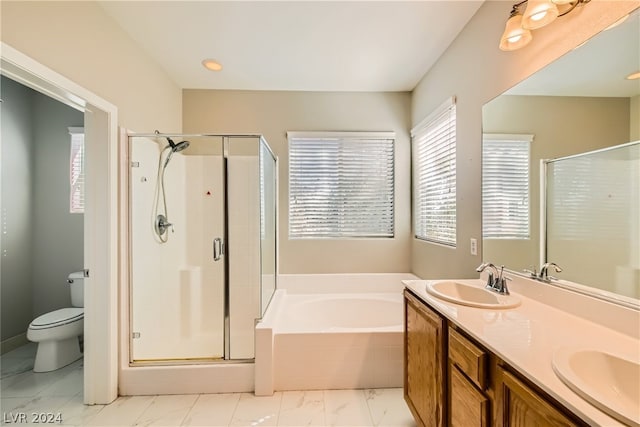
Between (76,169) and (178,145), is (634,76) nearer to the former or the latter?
(178,145)

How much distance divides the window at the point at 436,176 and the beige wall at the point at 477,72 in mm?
99

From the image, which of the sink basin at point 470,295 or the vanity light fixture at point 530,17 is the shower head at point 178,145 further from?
the vanity light fixture at point 530,17

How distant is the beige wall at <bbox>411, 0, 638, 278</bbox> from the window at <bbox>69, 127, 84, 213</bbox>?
137 inches

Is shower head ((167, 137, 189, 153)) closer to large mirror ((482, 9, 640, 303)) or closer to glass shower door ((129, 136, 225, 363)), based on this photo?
glass shower door ((129, 136, 225, 363))

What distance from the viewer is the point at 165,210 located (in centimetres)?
254

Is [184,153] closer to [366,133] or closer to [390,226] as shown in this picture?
[366,133]

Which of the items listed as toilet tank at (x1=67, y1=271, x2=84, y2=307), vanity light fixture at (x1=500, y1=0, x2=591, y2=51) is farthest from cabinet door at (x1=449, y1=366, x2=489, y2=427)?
toilet tank at (x1=67, y1=271, x2=84, y2=307)

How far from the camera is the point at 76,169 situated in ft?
8.84

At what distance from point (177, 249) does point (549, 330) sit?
281 cm

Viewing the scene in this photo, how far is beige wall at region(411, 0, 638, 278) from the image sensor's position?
1147mm

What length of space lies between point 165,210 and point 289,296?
150 cm

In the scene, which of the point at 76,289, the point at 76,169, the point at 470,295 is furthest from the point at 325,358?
the point at 76,169

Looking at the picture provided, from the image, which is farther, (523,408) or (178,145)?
(178,145)


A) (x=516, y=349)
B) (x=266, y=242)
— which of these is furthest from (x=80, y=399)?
(x=516, y=349)
